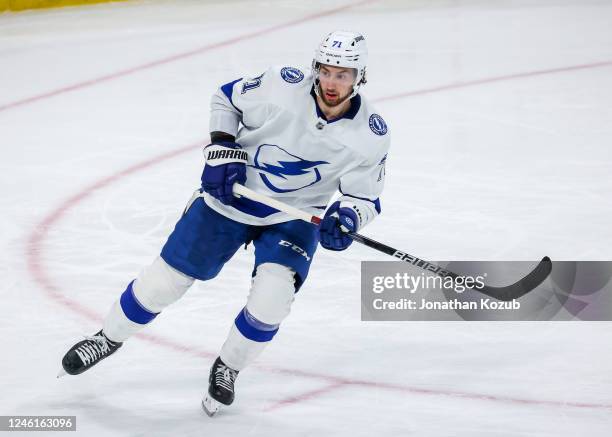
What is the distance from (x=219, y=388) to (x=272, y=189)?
1.99 feet

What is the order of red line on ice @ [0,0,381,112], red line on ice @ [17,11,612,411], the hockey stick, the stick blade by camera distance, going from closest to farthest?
the hockey stick
red line on ice @ [17,11,612,411]
the stick blade
red line on ice @ [0,0,381,112]

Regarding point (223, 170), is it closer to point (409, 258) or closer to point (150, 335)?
point (409, 258)

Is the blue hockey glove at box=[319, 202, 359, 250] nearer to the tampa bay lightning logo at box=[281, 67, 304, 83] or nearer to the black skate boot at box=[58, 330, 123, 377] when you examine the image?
the tampa bay lightning logo at box=[281, 67, 304, 83]

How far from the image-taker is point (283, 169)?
11.1ft

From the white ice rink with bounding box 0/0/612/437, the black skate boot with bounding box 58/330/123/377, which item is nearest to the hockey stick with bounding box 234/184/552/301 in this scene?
the white ice rink with bounding box 0/0/612/437

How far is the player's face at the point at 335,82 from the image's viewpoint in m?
3.25

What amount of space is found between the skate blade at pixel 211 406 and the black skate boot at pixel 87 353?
1.25 ft

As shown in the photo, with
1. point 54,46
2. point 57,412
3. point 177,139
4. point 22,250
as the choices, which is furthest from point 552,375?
point 54,46

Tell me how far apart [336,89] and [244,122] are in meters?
0.34

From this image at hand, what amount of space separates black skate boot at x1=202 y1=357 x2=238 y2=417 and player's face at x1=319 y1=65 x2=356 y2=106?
33.0 inches

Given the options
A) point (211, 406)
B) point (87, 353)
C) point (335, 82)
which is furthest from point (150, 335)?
point (335, 82)

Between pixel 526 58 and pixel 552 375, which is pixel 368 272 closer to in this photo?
pixel 552 375

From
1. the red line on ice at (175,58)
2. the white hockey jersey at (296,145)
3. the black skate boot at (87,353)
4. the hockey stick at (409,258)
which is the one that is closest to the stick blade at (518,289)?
the hockey stick at (409,258)

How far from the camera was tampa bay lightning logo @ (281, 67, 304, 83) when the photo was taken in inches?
134
